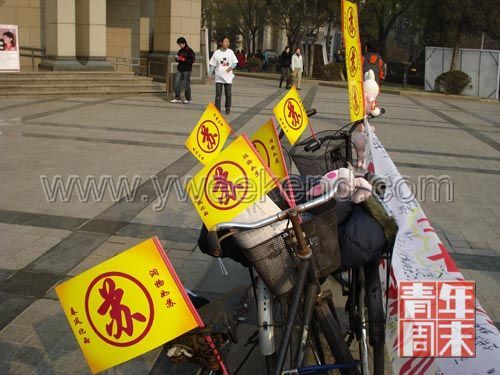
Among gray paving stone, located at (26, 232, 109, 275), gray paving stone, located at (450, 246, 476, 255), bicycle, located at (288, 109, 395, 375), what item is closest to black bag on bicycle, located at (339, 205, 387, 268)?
bicycle, located at (288, 109, 395, 375)

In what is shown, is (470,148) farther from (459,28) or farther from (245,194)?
(459,28)

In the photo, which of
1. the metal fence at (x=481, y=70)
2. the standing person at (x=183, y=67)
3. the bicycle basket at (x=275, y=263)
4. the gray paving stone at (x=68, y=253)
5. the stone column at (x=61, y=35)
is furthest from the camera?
the metal fence at (x=481, y=70)

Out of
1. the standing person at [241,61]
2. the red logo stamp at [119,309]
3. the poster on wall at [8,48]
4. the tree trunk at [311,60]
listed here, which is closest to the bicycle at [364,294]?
the red logo stamp at [119,309]

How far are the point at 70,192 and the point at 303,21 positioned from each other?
2828 centimetres

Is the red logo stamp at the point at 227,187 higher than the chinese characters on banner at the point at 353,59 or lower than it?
lower

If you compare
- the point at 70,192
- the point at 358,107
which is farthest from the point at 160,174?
the point at 358,107

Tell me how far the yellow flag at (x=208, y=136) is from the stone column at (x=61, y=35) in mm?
14336

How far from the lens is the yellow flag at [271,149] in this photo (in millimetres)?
2604

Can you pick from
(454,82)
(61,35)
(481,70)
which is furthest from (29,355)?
(481,70)

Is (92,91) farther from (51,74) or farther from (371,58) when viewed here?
(371,58)

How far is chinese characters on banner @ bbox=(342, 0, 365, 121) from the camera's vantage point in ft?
11.0

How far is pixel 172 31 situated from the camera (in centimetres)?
1955

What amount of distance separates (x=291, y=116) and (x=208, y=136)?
0.68 meters

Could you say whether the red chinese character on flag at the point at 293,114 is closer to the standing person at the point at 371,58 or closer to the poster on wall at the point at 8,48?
the standing person at the point at 371,58
